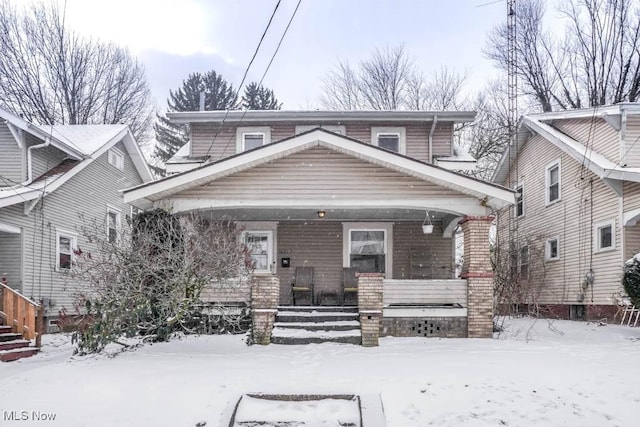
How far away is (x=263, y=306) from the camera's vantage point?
9258 millimetres

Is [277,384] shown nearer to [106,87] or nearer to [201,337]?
[201,337]

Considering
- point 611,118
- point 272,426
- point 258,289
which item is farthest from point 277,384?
point 611,118

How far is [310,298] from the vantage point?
12.6 m

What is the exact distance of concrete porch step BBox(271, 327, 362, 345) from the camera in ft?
29.5

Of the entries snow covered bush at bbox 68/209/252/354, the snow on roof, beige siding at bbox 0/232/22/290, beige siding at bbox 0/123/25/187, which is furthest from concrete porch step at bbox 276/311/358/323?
the snow on roof

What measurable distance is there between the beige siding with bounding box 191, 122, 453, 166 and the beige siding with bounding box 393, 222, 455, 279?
2.34 metres

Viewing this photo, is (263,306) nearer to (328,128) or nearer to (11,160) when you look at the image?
(328,128)

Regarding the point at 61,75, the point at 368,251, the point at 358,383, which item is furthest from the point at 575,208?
the point at 61,75

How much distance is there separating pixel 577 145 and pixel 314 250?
8.00 metres

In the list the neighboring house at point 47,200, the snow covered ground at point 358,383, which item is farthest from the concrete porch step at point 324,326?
the neighboring house at point 47,200

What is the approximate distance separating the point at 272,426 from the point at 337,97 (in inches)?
1032

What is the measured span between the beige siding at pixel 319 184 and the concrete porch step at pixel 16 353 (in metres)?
3.91

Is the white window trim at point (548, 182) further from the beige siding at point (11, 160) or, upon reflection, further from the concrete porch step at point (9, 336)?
the beige siding at point (11, 160)

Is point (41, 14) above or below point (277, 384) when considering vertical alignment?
above
